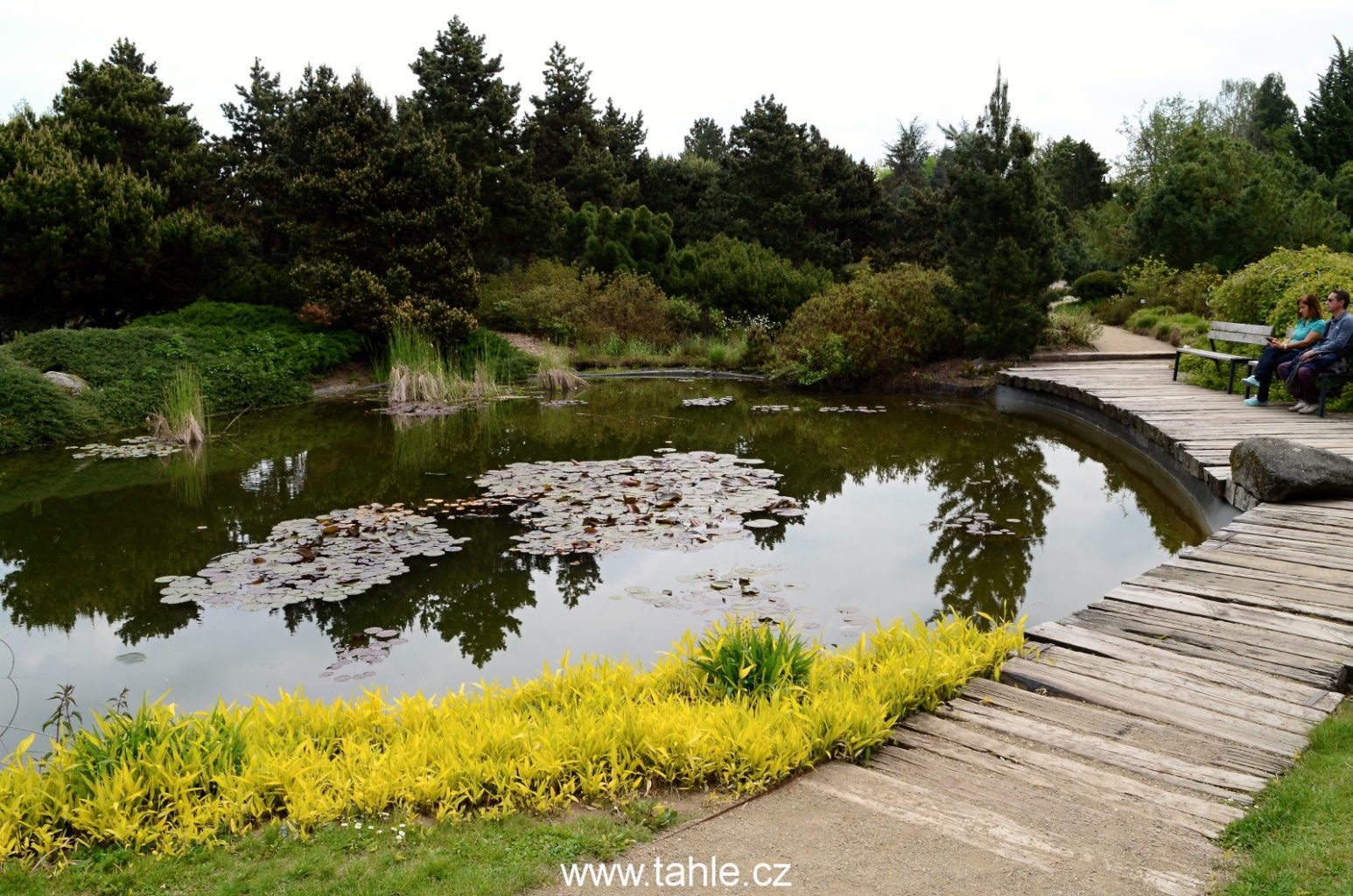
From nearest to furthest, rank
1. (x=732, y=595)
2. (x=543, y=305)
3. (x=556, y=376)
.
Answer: (x=732, y=595), (x=556, y=376), (x=543, y=305)

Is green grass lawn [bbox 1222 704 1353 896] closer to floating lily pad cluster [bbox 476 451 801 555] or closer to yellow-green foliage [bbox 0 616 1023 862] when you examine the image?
yellow-green foliage [bbox 0 616 1023 862]

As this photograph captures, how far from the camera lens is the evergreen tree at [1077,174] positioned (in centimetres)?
3459

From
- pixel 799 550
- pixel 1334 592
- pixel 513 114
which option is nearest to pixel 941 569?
pixel 799 550

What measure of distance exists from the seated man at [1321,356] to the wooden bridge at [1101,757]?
475cm

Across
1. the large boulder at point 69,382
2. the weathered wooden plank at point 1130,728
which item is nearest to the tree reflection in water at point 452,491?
the large boulder at point 69,382

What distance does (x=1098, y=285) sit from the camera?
2264 centimetres

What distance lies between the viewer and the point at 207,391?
1355 cm

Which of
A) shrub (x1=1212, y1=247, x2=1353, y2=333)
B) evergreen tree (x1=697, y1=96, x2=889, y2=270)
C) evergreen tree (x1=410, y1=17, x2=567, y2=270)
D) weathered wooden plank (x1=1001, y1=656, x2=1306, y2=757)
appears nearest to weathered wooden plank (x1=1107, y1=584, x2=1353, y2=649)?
weathered wooden plank (x1=1001, y1=656, x2=1306, y2=757)

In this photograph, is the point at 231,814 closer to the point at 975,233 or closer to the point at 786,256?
the point at 975,233

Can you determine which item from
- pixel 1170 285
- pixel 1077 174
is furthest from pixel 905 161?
pixel 1170 285

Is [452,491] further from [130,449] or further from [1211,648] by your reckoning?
[1211,648]

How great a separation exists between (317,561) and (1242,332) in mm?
10531

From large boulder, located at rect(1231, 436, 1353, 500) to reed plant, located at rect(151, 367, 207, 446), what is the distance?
412 inches

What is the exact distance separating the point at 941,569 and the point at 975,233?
9.99 meters
